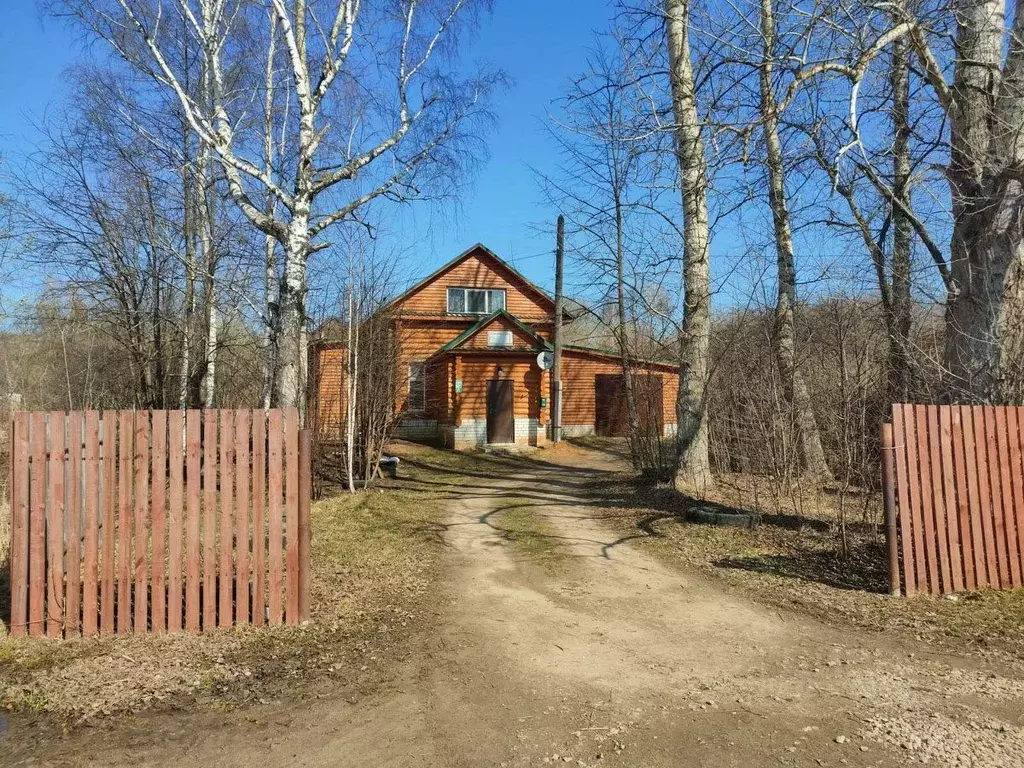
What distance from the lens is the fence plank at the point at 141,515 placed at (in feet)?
15.7

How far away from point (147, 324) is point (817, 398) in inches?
531

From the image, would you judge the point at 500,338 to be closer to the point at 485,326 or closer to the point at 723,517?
the point at 485,326

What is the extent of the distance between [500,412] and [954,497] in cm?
1722

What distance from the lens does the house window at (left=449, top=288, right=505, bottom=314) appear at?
1048 inches

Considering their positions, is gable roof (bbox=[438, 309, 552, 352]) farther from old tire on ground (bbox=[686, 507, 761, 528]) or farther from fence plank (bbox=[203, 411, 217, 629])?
fence plank (bbox=[203, 411, 217, 629])

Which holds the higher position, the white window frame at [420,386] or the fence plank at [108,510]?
the white window frame at [420,386]

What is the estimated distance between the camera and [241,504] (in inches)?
194

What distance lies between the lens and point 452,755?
3.31 meters

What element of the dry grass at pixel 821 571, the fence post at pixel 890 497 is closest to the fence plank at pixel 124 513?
the dry grass at pixel 821 571

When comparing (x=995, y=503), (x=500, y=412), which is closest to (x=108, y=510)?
(x=995, y=503)

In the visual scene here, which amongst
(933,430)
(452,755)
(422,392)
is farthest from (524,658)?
(422,392)

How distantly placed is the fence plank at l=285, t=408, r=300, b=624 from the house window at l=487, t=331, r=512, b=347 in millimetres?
18016

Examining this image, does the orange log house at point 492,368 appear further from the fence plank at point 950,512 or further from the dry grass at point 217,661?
the dry grass at point 217,661

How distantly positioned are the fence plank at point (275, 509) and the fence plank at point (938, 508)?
5708 millimetres
